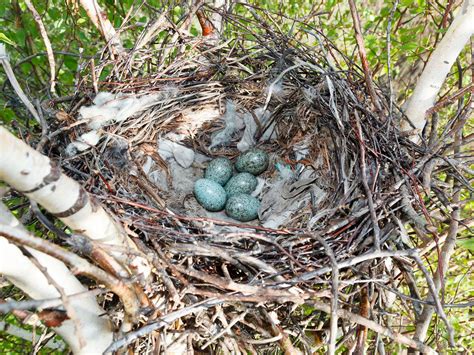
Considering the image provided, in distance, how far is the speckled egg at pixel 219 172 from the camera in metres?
2.86

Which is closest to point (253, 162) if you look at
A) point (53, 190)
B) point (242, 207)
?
point (242, 207)

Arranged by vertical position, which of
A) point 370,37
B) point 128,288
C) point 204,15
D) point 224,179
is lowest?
Answer: point 224,179

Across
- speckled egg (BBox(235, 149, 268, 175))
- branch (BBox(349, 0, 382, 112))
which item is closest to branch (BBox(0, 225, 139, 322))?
branch (BBox(349, 0, 382, 112))

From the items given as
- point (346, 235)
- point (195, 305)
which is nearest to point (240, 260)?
point (195, 305)

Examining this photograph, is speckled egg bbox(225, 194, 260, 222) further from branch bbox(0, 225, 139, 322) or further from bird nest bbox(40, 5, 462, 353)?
branch bbox(0, 225, 139, 322)

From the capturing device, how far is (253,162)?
2.86m

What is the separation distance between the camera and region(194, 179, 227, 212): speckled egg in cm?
271

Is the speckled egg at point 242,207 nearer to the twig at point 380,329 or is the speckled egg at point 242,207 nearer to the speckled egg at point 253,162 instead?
the speckled egg at point 253,162

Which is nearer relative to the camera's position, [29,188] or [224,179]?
[29,188]

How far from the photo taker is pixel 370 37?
291 centimetres

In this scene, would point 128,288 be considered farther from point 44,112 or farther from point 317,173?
point 317,173

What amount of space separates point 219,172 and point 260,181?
0.23 metres

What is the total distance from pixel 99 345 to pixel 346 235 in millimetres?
945

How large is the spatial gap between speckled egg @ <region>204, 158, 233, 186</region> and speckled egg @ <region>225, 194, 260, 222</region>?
181 millimetres
